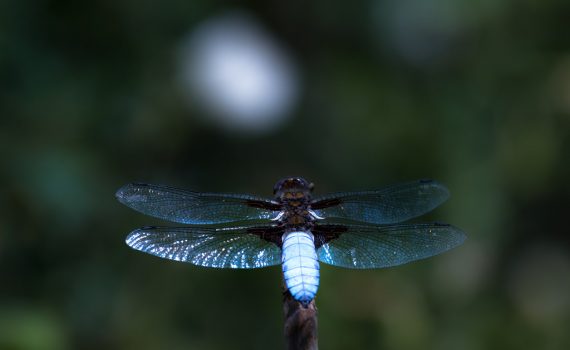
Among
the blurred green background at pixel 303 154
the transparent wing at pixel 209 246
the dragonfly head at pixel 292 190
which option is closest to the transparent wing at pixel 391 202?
the dragonfly head at pixel 292 190

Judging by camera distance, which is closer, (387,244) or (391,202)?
(387,244)

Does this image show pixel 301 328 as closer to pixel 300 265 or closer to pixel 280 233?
pixel 300 265

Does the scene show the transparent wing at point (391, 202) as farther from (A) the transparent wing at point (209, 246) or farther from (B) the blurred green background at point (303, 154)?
(B) the blurred green background at point (303, 154)

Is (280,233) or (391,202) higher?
(391,202)

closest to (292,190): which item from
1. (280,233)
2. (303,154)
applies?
(280,233)

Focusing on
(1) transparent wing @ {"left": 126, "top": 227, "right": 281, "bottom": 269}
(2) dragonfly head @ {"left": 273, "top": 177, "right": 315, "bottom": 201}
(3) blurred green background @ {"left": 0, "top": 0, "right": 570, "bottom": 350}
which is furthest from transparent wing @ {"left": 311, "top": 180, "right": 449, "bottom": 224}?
(3) blurred green background @ {"left": 0, "top": 0, "right": 570, "bottom": 350}

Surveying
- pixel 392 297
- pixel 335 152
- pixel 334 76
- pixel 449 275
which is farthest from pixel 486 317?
pixel 334 76
